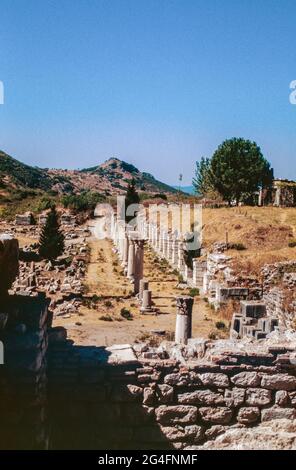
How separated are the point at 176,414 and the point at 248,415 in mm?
1016

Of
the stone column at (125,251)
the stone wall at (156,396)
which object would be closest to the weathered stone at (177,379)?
the stone wall at (156,396)

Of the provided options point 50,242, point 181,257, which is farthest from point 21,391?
point 50,242

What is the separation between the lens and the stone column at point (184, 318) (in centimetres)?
1436

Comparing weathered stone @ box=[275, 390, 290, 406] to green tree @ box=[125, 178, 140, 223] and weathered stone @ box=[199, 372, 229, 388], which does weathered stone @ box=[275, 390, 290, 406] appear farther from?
green tree @ box=[125, 178, 140, 223]

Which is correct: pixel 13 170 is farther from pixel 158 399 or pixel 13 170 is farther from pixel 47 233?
pixel 158 399

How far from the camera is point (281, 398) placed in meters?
6.50

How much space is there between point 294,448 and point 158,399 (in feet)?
6.71

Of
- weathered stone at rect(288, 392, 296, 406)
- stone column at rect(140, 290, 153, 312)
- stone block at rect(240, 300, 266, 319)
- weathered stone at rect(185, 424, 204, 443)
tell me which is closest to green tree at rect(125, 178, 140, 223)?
stone column at rect(140, 290, 153, 312)

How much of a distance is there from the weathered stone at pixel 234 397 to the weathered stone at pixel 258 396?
88mm

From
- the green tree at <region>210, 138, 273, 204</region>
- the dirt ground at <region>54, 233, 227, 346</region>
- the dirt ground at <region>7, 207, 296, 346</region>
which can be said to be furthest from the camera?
the green tree at <region>210, 138, 273, 204</region>

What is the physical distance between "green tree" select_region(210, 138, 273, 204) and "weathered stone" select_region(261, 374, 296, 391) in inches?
1766

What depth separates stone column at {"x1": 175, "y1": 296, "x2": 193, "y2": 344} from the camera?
1436 cm

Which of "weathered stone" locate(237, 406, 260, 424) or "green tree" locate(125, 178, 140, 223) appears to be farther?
"green tree" locate(125, 178, 140, 223)
